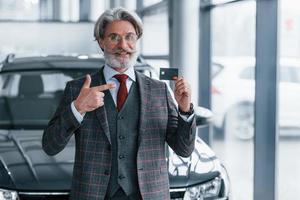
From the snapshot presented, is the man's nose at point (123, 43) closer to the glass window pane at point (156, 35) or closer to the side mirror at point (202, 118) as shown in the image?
the side mirror at point (202, 118)

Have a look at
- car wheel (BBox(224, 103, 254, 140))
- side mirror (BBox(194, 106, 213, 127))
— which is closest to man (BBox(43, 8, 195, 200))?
side mirror (BBox(194, 106, 213, 127))

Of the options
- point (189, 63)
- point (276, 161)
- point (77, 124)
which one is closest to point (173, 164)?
point (77, 124)

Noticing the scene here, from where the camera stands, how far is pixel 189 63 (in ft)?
19.2

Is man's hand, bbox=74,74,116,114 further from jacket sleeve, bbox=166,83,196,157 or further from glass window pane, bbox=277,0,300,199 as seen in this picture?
glass window pane, bbox=277,0,300,199

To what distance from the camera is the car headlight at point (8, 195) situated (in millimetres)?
2654

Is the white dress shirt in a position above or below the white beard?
below

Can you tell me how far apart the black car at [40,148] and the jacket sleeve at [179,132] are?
77 cm

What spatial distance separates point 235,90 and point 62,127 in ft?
12.2

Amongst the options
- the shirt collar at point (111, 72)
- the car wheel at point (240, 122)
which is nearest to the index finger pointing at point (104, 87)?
the shirt collar at point (111, 72)

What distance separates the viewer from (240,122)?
5.58 metres

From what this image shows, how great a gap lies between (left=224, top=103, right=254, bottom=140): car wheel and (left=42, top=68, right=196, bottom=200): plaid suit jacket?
3.20 meters

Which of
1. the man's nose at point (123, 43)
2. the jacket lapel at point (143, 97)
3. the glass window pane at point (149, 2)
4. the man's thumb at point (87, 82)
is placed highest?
the glass window pane at point (149, 2)

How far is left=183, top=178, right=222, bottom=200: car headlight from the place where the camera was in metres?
2.78

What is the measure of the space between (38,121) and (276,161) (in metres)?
1.59
